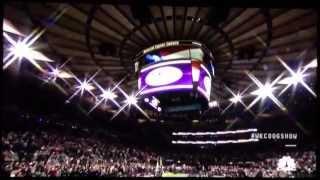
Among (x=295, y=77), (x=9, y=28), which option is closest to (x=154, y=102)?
(x=9, y=28)

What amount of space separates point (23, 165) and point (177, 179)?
81.4 inches

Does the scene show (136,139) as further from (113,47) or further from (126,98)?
(113,47)

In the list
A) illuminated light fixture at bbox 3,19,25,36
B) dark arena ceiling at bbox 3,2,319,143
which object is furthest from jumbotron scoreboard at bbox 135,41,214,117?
illuminated light fixture at bbox 3,19,25,36

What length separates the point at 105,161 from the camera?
490 centimetres

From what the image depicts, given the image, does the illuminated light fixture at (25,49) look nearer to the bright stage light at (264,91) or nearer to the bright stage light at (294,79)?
the bright stage light at (264,91)

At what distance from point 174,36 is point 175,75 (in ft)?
2.09

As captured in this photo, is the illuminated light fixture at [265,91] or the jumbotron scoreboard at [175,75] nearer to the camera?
the jumbotron scoreboard at [175,75]

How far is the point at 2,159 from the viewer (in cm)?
436

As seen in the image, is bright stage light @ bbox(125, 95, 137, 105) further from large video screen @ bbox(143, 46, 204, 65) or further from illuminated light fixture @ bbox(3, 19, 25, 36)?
illuminated light fixture @ bbox(3, 19, 25, 36)

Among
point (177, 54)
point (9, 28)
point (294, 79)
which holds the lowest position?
point (294, 79)

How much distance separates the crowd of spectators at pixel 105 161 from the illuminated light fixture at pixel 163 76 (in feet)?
3.47

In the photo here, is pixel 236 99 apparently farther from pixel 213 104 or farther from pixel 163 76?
pixel 163 76

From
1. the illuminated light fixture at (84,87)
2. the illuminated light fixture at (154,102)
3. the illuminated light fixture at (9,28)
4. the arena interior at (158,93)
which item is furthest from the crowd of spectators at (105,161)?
the illuminated light fixture at (9,28)

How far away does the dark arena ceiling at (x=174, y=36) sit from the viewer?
14.6 ft
